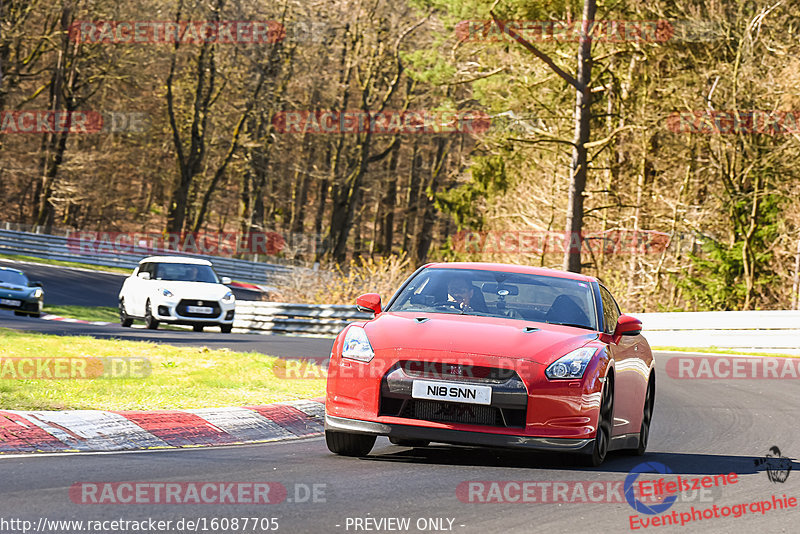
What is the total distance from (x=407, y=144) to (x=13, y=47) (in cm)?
2610

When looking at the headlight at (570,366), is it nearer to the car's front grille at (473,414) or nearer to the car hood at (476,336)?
the car hood at (476,336)

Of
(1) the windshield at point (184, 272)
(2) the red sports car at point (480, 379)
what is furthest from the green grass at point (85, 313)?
(2) the red sports car at point (480, 379)

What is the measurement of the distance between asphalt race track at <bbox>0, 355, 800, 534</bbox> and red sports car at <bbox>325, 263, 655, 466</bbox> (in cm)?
27

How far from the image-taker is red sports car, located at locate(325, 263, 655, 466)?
7.41 m

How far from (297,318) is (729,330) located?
11036 mm

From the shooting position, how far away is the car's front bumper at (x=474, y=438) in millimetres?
7359

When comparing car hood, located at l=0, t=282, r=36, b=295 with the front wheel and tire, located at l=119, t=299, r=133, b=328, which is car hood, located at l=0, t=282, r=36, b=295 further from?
the front wheel

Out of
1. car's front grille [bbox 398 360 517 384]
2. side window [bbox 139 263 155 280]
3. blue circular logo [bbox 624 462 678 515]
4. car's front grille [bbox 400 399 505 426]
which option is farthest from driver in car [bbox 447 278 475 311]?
side window [bbox 139 263 155 280]

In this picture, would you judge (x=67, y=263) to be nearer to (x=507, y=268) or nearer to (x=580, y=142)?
(x=580, y=142)

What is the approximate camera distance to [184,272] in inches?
1043

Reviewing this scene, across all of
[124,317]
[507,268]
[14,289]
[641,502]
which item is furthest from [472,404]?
[14,289]

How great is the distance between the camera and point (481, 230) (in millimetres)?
49500

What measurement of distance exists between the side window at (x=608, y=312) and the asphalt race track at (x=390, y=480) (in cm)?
106

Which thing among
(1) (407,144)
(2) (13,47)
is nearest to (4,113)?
(2) (13,47)
